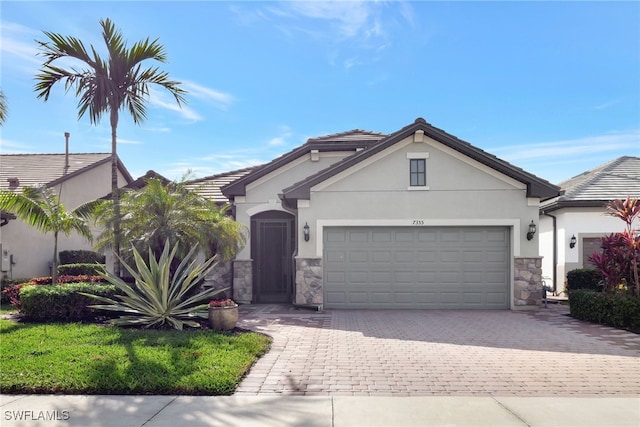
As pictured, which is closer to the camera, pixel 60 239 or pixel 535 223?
pixel 535 223

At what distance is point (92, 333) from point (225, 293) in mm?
5614

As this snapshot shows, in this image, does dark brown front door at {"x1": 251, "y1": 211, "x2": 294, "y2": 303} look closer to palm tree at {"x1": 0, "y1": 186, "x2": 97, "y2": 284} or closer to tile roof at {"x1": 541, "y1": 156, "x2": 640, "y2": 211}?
palm tree at {"x1": 0, "y1": 186, "x2": 97, "y2": 284}

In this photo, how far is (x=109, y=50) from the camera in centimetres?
1112

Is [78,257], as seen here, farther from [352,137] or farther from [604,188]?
[604,188]

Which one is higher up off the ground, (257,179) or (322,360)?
(257,179)

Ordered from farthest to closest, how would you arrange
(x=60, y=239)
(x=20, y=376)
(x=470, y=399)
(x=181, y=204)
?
(x=60, y=239), (x=181, y=204), (x=20, y=376), (x=470, y=399)

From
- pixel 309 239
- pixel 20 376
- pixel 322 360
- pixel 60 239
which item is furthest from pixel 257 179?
pixel 60 239

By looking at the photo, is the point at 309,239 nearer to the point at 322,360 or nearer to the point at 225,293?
the point at 225,293

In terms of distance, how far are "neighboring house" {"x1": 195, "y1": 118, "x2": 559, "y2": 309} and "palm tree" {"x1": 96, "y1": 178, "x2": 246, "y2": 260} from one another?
96.0 inches

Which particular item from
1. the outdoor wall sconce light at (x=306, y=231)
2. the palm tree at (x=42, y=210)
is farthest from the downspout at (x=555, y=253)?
the palm tree at (x=42, y=210)

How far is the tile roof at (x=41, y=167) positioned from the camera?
63.0 feet

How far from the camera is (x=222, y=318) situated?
8891 mm

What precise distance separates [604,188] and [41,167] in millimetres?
25556

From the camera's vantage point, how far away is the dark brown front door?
14.1m
